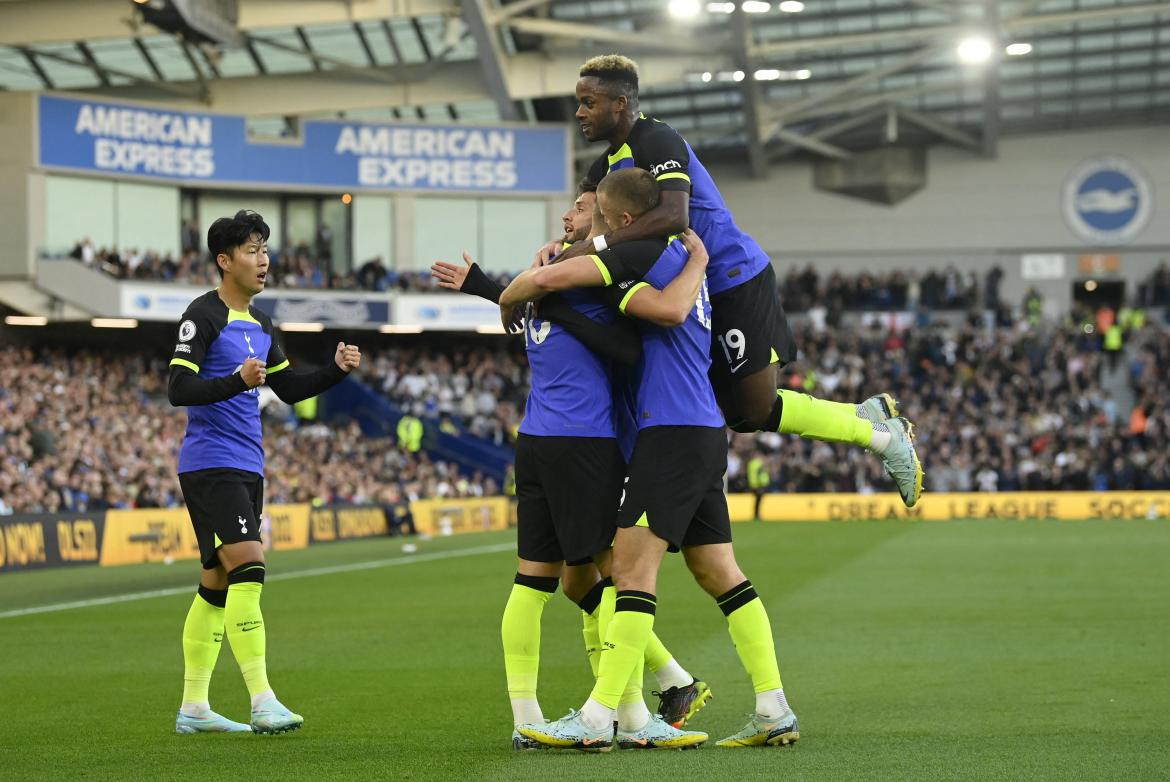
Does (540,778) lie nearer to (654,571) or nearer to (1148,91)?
(654,571)

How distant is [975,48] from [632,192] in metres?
39.7

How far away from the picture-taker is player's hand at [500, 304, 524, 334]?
6.97 meters

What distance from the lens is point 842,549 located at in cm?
2584

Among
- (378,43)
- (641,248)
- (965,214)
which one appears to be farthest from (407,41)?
(641,248)

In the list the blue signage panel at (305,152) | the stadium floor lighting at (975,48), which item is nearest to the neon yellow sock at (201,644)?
the blue signage panel at (305,152)

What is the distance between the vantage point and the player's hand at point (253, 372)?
292 inches

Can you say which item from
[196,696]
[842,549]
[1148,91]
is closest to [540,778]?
[196,696]

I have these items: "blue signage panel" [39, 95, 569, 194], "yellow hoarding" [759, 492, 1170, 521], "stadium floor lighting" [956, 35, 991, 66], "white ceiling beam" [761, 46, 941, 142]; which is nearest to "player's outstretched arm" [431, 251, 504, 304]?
"yellow hoarding" [759, 492, 1170, 521]

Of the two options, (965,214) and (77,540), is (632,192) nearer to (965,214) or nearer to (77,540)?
(77,540)

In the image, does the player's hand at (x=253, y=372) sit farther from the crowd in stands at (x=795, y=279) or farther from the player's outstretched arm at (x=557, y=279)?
the crowd in stands at (x=795, y=279)

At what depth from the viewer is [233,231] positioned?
311 inches

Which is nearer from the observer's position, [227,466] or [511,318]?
[511,318]

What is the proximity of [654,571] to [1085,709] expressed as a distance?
107 inches

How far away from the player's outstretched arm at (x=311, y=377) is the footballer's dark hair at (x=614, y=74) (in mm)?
2045
